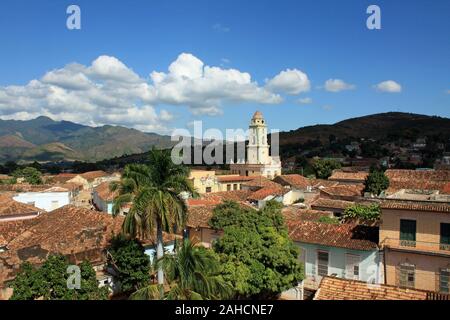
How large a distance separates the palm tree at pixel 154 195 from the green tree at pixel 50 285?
2.58 metres

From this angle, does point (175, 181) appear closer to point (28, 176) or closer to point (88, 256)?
point (88, 256)

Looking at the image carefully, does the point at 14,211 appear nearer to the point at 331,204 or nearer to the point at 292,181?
the point at 331,204

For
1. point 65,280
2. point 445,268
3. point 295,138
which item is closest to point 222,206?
point 65,280

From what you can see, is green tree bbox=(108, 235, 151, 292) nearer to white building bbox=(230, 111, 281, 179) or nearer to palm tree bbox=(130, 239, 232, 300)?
palm tree bbox=(130, 239, 232, 300)

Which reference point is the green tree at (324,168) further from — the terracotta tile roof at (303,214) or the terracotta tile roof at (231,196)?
the terracotta tile roof at (303,214)

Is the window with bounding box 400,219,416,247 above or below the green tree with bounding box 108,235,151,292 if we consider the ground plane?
above

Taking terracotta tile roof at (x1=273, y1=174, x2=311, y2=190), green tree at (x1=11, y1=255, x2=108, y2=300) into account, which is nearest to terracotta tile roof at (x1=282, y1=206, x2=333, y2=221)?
green tree at (x1=11, y1=255, x2=108, y2=300)

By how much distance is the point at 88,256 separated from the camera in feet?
65.4

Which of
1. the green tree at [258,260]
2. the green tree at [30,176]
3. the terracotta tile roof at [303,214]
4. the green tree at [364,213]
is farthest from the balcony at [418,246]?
the green tree at [30,176]

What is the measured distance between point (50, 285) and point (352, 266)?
13.3 metres

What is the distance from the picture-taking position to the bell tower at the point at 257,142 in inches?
2869

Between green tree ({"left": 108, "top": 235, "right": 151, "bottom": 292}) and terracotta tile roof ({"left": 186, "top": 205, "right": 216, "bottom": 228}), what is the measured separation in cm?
574

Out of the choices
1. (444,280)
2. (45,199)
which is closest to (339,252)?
(444,280)

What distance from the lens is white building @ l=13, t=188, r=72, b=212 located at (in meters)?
40.0
